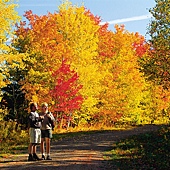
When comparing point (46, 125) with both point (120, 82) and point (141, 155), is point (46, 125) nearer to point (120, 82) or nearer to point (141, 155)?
point (141, 155)

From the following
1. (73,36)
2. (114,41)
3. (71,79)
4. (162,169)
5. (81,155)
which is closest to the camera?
(162,169)

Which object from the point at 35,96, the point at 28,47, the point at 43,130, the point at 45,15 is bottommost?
the point at 43,130

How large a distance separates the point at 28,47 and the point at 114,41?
952 cm

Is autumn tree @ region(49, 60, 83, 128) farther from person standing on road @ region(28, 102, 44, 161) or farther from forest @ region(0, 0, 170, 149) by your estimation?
person standing on road @ region(28, 102, 44, 161)

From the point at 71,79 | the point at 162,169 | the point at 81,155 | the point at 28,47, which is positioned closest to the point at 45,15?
the point at 28,47

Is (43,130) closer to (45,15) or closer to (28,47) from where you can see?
(28,47)

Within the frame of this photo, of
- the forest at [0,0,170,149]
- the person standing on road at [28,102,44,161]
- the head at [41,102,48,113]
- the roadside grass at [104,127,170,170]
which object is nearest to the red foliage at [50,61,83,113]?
the forest at [0,0,170,149]

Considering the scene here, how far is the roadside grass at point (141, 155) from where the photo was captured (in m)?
12.2

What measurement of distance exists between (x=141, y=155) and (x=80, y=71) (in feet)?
51.2

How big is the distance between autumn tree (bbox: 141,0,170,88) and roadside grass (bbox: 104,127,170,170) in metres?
6.08

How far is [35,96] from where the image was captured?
28375 millimetres

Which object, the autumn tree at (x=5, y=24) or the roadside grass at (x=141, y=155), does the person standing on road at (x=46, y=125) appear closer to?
the roadside grass at (x=141, y=155)

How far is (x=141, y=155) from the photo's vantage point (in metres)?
14.5

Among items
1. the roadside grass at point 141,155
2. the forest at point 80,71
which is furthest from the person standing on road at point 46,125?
the forest at point 80,71
